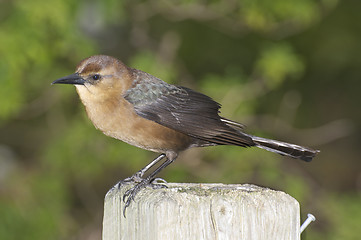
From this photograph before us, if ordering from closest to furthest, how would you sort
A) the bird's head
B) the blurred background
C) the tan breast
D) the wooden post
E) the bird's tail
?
the wooden post < the bird's tail < the tan breast < the bird's head < the blurred background

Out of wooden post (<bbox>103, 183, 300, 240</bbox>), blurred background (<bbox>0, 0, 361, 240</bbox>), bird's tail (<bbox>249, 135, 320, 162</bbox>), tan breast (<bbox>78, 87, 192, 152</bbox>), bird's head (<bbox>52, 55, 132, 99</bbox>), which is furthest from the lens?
blurred background (<bbox>0, 0, 361, 240</bbox>)

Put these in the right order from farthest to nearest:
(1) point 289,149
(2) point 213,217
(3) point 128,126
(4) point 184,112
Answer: (4) point 184,112 → (3) point 128,126 → (1) point 289,149 → (2) point 213,217

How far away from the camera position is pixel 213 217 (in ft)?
8.18

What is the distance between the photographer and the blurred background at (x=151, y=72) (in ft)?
20.4

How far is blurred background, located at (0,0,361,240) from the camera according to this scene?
6.21 metres

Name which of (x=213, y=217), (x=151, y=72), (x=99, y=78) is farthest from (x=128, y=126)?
(x=151, y=72)

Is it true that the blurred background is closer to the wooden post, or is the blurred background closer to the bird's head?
the bird's head

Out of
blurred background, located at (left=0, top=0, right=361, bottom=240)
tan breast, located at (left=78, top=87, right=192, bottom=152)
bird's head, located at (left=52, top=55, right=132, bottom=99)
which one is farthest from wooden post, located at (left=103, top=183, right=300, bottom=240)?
blurred background, located at (left=0, top=0, right=361, bottom=240)

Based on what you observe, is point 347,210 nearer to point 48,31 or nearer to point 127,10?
point 127,10

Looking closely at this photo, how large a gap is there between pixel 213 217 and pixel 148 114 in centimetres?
170

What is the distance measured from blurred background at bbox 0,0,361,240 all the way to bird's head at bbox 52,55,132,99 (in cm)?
177

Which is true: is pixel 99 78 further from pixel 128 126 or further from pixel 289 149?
pixel 289 149

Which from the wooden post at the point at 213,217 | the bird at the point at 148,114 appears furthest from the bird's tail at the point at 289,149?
the wooden post at the point at 213,217

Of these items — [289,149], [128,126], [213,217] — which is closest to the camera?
[213,217]
